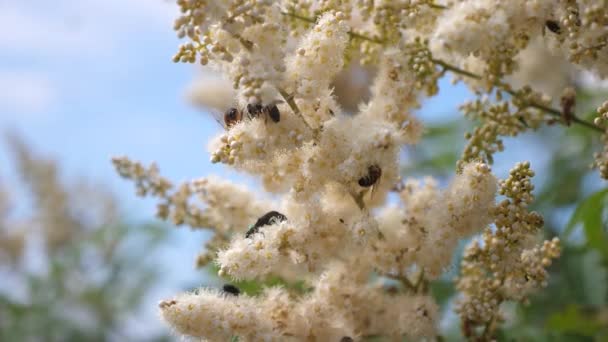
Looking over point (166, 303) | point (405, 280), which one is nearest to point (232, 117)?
point (166, 303)

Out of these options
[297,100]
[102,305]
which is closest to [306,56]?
[297,100]

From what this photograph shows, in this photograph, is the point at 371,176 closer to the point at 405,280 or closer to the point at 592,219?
the point at 405,280

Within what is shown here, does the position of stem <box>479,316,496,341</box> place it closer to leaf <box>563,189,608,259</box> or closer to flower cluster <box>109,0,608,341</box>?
flower cluster <box>109,0,608,341</box>

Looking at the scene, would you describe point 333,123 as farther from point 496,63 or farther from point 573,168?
point 573,168

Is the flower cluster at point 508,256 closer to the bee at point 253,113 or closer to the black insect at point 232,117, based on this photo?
the bee at point 253,113

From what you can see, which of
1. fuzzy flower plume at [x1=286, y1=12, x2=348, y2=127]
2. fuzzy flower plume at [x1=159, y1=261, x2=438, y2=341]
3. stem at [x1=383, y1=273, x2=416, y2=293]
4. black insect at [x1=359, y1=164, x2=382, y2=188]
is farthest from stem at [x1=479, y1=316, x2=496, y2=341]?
fuzzy flower plume at [x1=286, y1=12, x2=348, y2=127]

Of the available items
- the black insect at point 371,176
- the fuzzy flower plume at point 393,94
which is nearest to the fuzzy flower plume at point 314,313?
the black insect at point 371,176
